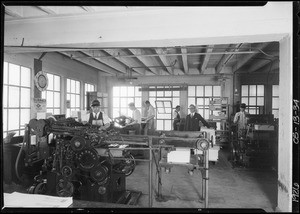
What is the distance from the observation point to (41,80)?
6359 millimetres

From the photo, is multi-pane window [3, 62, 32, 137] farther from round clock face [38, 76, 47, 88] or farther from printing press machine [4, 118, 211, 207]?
printing press machine [4, 118, 211, 207]

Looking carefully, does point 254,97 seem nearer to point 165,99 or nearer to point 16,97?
point 165,99

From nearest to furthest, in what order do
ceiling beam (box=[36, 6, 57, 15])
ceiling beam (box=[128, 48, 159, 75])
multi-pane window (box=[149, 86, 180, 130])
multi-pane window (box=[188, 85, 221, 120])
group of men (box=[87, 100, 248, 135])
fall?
ceiling beam (box=[36, 6, 57, 15]) → group of men (box=[87, 100, 248, 135]) → ceiling beam (box=[128, 48, 159, 75]) → multi-pane window (box=[188, 85, 221, 120]) → multi-pane window (box=[149, 86, 180, 130])

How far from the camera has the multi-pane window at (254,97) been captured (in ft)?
32.2

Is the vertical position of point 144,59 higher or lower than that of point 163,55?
higher

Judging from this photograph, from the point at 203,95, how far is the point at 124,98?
12.9ft

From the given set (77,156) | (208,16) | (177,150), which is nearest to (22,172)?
(77,156)

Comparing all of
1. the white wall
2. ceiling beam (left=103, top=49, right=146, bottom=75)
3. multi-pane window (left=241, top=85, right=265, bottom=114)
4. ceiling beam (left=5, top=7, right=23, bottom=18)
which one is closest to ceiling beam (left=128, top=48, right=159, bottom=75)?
ceiling beam (left=103, top=49, right=146, bottom=75)

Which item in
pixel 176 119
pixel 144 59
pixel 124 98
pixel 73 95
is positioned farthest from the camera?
pixel 124 98

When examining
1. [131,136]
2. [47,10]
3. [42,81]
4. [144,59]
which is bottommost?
[131,136]

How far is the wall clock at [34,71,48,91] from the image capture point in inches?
242

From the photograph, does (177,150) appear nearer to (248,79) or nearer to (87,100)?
(87,100)

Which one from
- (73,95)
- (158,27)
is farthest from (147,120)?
(158,27)

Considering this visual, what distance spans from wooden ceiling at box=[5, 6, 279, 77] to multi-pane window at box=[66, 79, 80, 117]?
92 centimetres
